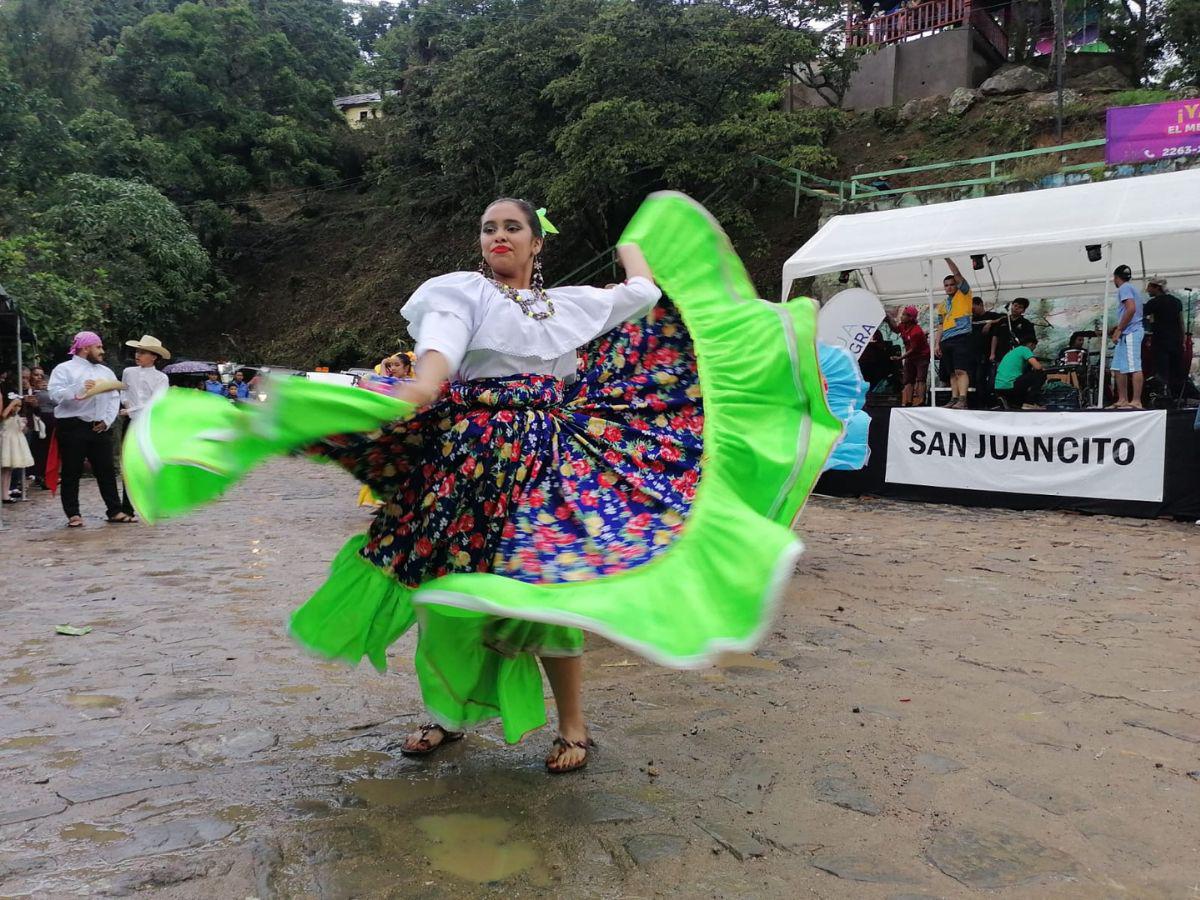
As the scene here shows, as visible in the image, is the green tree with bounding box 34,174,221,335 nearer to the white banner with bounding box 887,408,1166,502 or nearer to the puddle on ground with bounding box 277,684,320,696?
the white banner with bounding box 887,408,1166,502

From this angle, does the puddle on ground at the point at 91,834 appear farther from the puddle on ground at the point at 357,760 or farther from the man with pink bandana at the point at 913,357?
the man with pink bandana at the point at 913,357

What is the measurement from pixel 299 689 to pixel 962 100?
24593 millimetres

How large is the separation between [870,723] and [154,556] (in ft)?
17.6

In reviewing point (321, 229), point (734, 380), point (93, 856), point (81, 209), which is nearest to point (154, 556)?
point (93, 856)

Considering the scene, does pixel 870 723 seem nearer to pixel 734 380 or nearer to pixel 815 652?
pixel 815 652

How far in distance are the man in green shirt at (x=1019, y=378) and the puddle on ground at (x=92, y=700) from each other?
10235 mm

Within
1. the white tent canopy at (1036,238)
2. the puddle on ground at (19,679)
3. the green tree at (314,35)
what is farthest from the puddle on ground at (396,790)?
the green tree at (314,35)

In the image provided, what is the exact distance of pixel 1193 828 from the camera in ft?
8.00

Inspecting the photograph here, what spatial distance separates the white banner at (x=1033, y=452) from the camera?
820 cm

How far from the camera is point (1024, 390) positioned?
1127 cm

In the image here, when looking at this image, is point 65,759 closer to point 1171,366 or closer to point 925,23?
point 1171,366

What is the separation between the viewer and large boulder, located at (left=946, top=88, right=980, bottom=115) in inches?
929

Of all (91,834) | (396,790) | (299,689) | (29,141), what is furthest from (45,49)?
(396,790)

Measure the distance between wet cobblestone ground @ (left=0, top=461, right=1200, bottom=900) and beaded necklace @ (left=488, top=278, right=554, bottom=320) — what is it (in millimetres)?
1358
